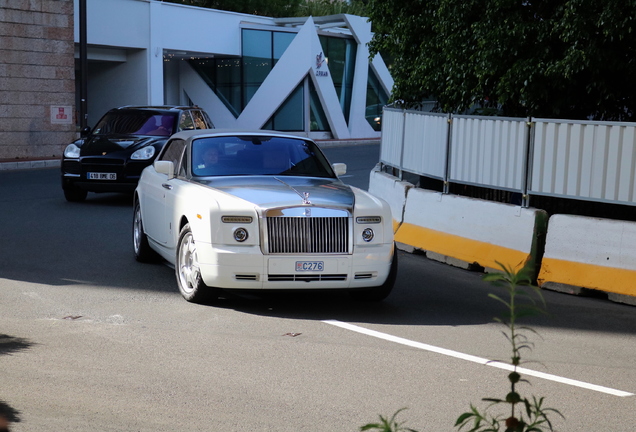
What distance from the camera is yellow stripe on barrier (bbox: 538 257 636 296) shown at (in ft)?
29.7

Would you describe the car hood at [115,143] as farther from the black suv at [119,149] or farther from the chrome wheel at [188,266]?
the chrome wheel at [188,266]

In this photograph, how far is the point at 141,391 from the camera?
18.2ft

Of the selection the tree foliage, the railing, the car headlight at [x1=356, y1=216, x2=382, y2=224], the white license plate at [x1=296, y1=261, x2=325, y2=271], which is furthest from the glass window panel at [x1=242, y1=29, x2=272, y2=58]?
the white license plate at [x1=296, y1=261, x2=325, y2=271]

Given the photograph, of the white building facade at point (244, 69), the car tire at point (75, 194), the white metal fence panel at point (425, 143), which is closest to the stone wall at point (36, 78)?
the white building facade at point (244, 69)

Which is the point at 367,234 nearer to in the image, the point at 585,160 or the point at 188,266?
the point at 188,266

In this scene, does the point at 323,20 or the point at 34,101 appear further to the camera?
the point at 323,20

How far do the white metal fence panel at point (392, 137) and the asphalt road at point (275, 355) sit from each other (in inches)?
149

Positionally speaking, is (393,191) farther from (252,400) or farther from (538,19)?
(252,400)

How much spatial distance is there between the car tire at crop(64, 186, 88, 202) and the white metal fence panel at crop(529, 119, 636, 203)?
933cm

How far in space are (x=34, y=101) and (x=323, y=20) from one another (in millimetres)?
18880

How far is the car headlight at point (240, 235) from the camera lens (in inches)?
311

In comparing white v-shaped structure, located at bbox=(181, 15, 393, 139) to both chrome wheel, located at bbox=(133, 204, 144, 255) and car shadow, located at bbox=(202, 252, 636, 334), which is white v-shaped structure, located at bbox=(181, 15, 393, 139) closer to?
chrome wheel, located at bbox=(133, 204, 144, 255)

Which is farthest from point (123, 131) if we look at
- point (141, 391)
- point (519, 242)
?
point (141, 391)

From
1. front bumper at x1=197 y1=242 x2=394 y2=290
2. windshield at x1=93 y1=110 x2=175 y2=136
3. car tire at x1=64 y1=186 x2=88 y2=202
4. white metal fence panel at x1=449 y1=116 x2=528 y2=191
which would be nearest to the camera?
front bumper at x1=197 y1=242 x2=394 y2=290
